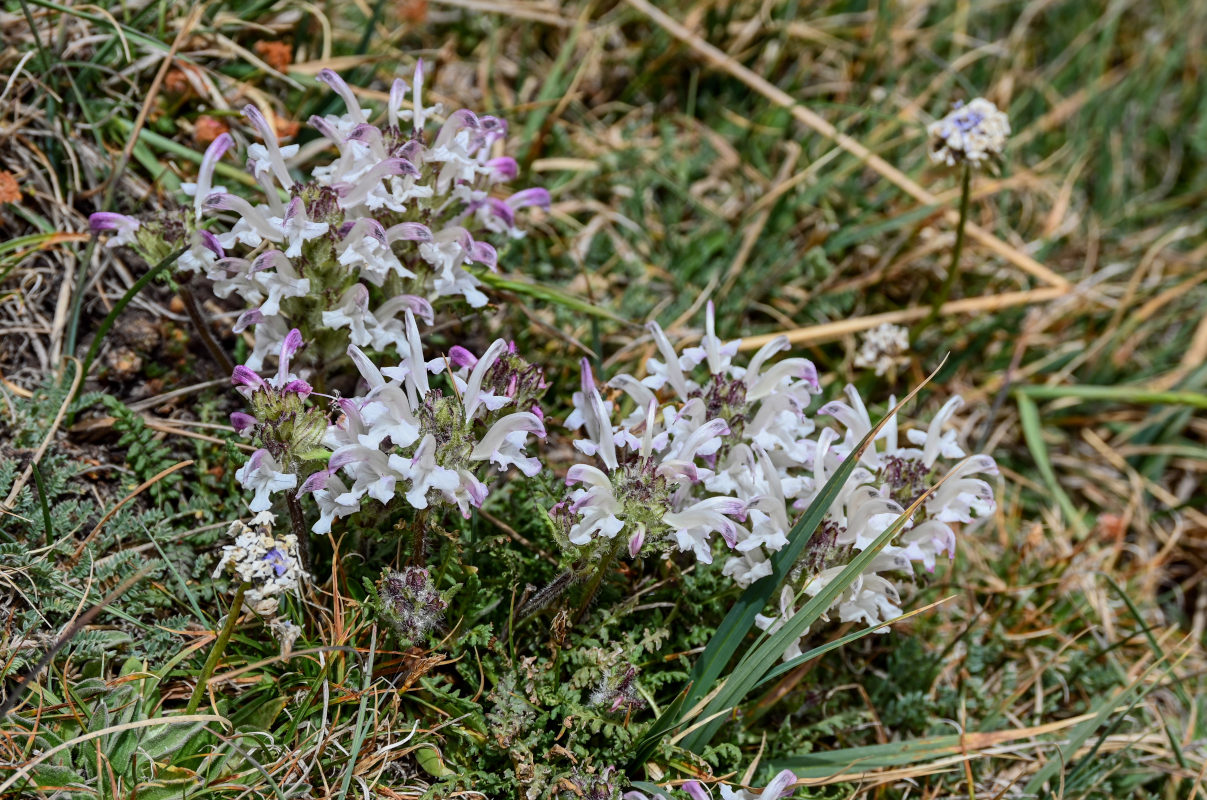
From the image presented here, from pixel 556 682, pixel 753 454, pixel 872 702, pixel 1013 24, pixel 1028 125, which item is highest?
pixel 1013 24

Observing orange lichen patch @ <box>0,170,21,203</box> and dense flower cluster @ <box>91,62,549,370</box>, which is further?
orange lichen patch @ <box>0,170,21,203</box>

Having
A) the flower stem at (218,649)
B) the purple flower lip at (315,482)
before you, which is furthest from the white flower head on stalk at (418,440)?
the flower stem at (218,649)

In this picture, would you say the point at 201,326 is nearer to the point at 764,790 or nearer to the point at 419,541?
the point at 419,541

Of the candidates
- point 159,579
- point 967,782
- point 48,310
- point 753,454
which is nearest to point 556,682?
point 753,454

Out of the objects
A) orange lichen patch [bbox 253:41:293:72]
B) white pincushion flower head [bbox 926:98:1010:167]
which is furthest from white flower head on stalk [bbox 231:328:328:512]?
white pincushion flower head [bbox 926:98:1010:167]

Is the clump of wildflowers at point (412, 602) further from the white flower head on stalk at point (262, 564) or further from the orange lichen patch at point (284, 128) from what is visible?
the orange lichen patch at point (284, 128)

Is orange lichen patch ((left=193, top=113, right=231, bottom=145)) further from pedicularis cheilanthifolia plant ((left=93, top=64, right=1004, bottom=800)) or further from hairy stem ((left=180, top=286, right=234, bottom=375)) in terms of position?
hairy stem ((left=180, top=286, right=234, bottom=375))

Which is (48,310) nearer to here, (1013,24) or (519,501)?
(519,501)
